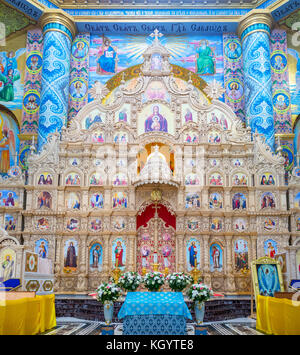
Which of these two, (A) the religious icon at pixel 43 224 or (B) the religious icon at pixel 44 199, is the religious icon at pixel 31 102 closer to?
(B) the religious icon at pixel 44 199

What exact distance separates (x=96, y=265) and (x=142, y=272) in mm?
1811

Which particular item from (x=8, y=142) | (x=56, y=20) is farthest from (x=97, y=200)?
(x=56, y=20)

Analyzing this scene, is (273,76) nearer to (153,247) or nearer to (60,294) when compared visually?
(153,247)

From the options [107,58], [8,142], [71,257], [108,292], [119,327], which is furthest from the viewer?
[107,58]

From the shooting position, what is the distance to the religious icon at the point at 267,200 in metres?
15.4

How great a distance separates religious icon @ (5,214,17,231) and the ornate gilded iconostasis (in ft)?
0.18

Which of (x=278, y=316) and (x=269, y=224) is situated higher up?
(x=269, y=224)

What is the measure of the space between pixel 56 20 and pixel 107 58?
2900mm

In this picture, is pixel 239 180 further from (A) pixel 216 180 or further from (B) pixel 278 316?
(B) pixel 278 316

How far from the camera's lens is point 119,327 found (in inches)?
404

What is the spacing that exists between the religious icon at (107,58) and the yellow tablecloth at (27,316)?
12.2 meters

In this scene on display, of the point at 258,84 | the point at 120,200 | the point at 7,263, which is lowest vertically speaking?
the point at 7,263

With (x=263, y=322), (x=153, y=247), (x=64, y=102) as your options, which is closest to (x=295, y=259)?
(x=263, y=322)

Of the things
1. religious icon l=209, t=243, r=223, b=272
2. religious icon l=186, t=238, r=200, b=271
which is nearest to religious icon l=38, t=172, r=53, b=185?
religious icon l=186, t=238, r=200, b=271
